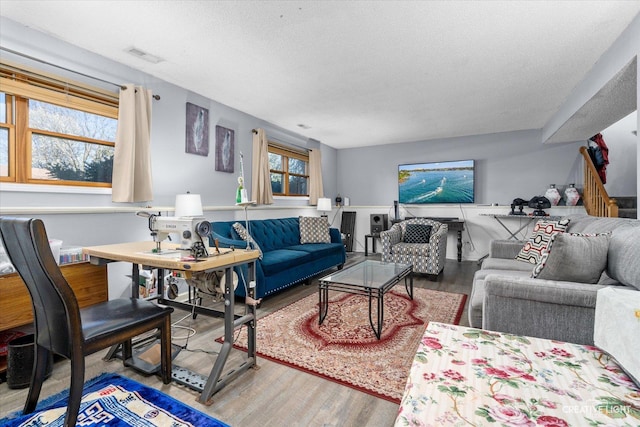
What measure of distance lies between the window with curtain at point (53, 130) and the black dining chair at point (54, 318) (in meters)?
1.46

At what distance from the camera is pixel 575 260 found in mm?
1681

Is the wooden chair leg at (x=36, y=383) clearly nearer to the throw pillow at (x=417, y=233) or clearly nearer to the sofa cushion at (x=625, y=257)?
the sofa cushion at (x=625, y=257)

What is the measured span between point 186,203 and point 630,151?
6.48 metres

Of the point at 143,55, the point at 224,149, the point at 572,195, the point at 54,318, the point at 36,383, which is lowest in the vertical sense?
the point at 36,383

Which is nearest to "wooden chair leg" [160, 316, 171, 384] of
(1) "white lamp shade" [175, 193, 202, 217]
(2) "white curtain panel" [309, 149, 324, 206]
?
(1) "white lamp shade" [175, 193, 202, 217]

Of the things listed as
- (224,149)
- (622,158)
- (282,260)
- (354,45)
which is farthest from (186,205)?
(622,158)

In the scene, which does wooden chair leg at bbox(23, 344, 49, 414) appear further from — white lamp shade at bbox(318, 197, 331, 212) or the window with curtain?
white lamp shade at bbox(318, 197, 331, 212)

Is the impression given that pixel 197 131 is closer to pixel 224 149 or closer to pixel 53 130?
pixel 224 149

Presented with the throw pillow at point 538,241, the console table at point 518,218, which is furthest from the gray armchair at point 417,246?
the console table at point 518,218

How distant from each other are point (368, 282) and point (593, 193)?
387 cm

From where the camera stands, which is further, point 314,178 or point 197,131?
point 314,178

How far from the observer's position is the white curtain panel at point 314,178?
5898mm

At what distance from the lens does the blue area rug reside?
1.45m

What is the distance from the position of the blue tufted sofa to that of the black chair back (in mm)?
1414
